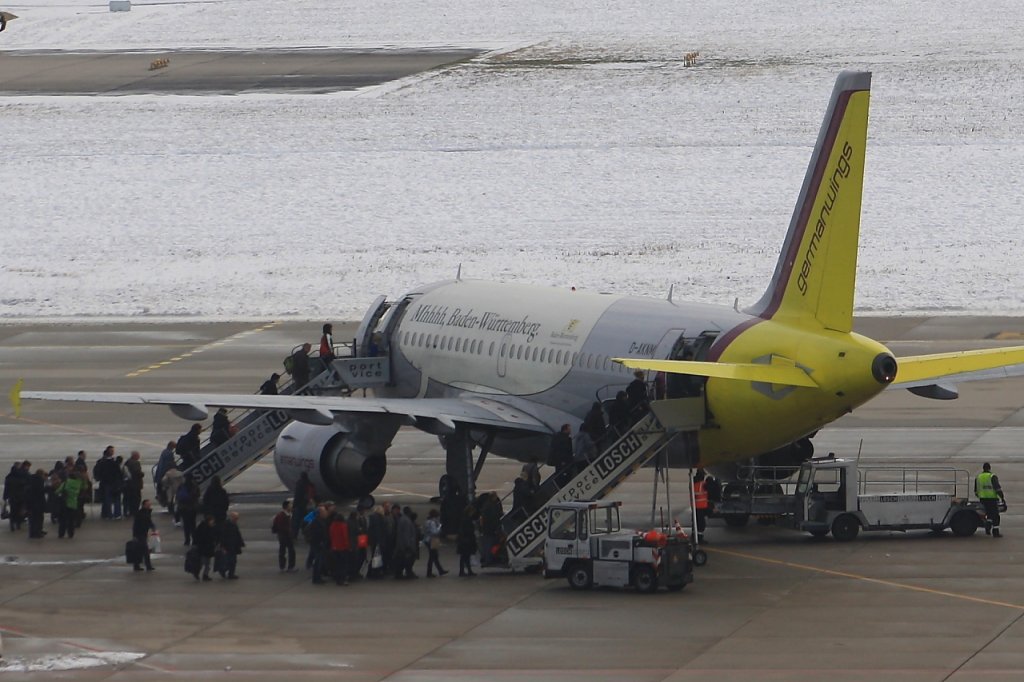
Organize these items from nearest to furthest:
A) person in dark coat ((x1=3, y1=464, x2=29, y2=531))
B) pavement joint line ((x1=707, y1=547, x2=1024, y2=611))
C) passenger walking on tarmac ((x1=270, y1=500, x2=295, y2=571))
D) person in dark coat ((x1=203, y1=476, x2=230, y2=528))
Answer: pavement joint line ((x1=707, y1=547, x2=1024, y2=611)), passenger walking on tarmac ((x1=270, y1=500, x2=295, y2=571)), person in dark coat ((x1=203, y1=476, x2=230, y2=528)), person in dark coat ((x1=3, y1=464, x2=29, y2=531))

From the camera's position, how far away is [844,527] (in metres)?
39.2

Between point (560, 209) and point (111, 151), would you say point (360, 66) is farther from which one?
point (560, 209)

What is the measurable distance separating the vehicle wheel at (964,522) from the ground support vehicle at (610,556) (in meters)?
6.94

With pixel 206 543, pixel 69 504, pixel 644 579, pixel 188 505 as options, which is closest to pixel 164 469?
pixel 69 504

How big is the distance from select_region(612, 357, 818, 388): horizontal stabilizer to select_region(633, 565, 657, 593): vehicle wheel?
3.66 m

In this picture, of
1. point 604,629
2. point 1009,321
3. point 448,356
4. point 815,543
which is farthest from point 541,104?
point 604,629

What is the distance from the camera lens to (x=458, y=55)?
130m

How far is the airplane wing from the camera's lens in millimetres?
38250

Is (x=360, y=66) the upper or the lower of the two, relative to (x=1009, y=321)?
upper

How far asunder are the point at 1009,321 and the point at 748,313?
3530 cm

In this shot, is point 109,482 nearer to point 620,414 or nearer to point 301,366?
point 301,366

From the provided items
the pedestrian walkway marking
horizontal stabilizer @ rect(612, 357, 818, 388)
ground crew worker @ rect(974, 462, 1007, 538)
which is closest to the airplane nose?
horizontal stabilizer @ rect(612, 357, 818, 388)

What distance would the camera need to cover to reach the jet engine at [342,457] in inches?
1710

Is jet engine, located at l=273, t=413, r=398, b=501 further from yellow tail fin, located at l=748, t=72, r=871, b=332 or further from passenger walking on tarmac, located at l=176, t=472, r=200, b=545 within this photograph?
yellow tail fin, located at l=748, t=72, r=871, b=332
